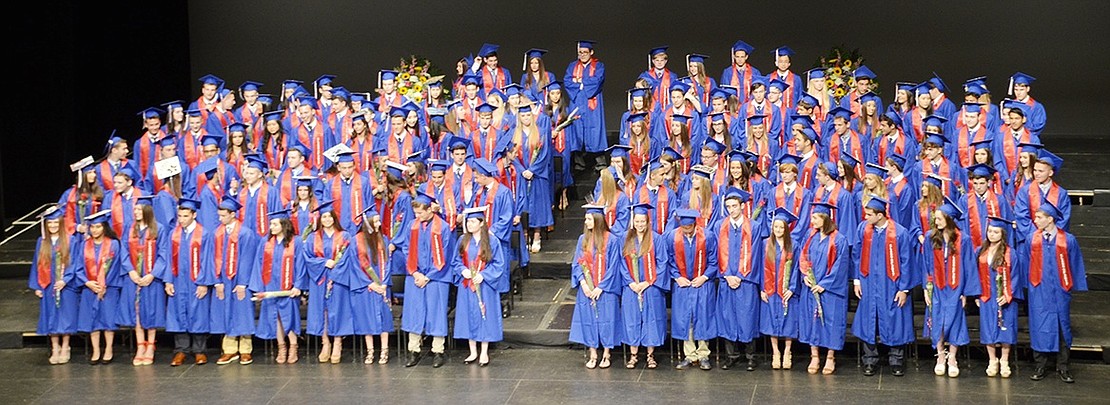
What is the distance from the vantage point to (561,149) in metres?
14.6

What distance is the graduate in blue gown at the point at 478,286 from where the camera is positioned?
11391 mm

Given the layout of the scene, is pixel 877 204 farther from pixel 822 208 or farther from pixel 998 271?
pixel 998 271

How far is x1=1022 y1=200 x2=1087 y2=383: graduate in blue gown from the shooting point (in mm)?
10734

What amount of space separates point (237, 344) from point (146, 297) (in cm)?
81

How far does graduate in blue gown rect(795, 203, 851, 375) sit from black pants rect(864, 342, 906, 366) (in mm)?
217

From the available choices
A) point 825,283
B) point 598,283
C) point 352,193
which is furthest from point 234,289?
point 825,283

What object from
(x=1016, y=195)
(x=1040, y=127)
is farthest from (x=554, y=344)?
(x=1040, y=127)

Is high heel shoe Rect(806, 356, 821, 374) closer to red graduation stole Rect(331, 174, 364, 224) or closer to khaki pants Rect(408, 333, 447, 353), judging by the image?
khaki pants Rect(408, 333, 447, 353)

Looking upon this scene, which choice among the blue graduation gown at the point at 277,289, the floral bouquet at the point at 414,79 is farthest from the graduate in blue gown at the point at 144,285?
the floral bouquet at the point at 414,79

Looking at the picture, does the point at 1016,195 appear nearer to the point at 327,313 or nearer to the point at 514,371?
the point at 514,371

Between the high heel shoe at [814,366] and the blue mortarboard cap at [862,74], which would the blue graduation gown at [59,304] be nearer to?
the high heel shoe at [814,366]

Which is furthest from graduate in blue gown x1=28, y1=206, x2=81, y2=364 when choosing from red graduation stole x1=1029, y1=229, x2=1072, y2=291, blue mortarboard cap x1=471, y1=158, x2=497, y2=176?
red graduation stole x1=1029, y1=229, x2=1072, y2=291

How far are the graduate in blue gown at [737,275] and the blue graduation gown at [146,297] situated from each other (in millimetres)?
4333

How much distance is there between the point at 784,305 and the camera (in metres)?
11.1
